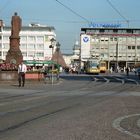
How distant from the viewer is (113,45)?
181250mm

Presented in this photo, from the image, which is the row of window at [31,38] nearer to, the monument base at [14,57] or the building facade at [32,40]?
the building facade at [32,40]

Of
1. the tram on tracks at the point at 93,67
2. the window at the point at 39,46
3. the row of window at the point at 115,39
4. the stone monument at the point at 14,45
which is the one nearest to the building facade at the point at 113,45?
the row of window at the point at 115,39

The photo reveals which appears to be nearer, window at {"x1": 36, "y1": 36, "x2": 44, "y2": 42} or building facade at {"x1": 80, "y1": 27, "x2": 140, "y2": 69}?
window at {"x1": 36, "y1": 36, "x2": 44, "y2": 42}

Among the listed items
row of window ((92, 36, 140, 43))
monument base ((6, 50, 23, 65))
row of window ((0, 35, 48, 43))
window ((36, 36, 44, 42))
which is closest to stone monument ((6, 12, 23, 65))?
monument base ((6, 50, 23, 65))

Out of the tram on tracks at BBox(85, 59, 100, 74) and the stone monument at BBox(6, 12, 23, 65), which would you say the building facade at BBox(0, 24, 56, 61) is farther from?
the stone monument at BBox(6, 12, 23, 65)

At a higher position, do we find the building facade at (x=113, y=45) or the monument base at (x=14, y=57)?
the building facade at (x=113, y=45)

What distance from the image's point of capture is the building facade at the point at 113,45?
177 metres

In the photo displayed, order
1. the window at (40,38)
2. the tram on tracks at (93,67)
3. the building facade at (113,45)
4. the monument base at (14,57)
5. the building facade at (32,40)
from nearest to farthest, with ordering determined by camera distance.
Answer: the monument base at (14,57) < the tram on tracks at (93,67) < the building facade at (32,40) < the window at (40,38) < the building facade at (113,45)

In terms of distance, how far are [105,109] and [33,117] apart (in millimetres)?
3394

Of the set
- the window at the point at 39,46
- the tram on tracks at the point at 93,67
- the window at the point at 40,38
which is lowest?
the tram on tracks at the point at 93,67

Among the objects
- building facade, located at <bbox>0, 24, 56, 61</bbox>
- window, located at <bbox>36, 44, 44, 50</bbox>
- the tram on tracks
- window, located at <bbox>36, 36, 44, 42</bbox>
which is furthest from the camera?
window, located at <bbox>36, 36, 44, 42</bbox>

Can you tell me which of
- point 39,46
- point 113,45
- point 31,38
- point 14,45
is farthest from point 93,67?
point 113,45

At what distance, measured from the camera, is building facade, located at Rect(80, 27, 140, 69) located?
6978 inches

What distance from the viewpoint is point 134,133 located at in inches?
426
